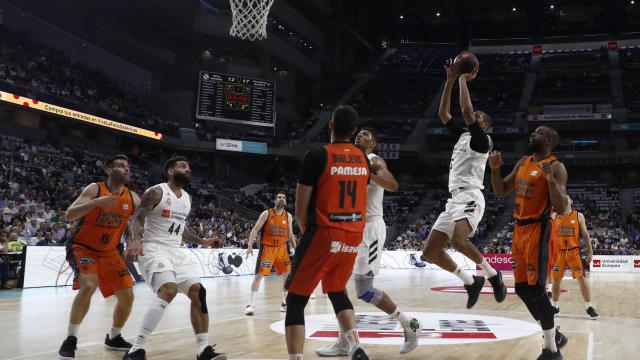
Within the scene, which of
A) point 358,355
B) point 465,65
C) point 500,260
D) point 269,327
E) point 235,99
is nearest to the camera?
point 358,355

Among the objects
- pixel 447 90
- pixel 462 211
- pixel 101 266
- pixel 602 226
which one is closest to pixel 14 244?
pixel 101 266

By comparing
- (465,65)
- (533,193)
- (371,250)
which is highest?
(465,65)

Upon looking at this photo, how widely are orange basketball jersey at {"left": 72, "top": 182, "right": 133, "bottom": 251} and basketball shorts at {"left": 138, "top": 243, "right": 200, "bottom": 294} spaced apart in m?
0.68

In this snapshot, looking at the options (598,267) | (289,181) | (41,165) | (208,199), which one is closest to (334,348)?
(41,165)

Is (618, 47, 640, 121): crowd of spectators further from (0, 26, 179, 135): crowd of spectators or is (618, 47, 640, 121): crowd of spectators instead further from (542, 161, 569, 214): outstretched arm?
(542, 161, 569, 214): outstretched arm

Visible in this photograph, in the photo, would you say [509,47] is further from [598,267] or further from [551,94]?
[598,267]

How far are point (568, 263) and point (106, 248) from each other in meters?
7.29

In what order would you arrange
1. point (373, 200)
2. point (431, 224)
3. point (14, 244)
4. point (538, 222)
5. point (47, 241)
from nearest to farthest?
point (538, 222) → point (373, 200) → point (14, 244) → point (47, 241) → point (431, 224)

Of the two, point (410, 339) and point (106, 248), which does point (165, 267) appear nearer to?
point (106, 248)

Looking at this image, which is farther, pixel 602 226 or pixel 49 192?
pixel 602 226

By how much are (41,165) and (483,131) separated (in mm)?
21674

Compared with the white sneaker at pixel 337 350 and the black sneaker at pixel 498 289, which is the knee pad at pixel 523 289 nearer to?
the black sneaker at pixel 498 289

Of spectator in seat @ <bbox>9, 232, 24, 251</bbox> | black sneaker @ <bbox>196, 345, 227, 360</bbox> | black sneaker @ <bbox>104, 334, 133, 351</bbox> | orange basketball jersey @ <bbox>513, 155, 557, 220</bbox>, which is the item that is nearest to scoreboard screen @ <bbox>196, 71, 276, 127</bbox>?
spectator in seat @ <bbox>9, 232, 24, 251</bbox>

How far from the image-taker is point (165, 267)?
17.6 ft
